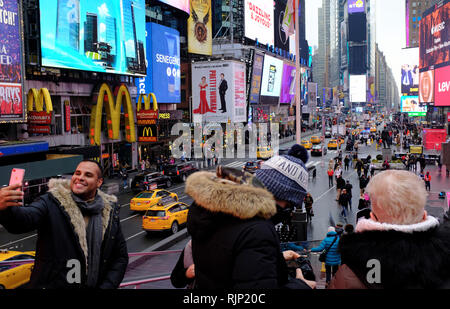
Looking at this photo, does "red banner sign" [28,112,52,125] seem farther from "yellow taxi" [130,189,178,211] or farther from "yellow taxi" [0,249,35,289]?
"yellow taxi" [0,249,35,289]

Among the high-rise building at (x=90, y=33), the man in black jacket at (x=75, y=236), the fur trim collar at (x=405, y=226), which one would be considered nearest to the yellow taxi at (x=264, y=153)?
the high-rise building at (x=90, y=33)

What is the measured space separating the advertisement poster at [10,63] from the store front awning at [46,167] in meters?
3.54

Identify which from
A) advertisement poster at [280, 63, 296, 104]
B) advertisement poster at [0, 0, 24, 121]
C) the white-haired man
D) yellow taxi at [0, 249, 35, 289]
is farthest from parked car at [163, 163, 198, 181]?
advertisement poster at [280, 63, 296, 104]

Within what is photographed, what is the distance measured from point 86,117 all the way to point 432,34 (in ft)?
167

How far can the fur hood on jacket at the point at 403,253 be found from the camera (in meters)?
2.57

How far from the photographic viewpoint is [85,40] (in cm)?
3819

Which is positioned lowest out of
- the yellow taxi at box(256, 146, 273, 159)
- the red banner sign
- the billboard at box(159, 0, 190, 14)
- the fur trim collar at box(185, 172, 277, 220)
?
the yellow taxi at box(256, 146, 273, 159)

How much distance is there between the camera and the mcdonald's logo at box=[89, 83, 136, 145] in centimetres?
4034

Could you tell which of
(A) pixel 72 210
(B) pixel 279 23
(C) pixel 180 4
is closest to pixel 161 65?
(C) pixel 180 4

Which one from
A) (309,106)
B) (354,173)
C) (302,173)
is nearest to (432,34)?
(354,173)

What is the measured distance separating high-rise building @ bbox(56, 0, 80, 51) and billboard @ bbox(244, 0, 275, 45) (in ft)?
163

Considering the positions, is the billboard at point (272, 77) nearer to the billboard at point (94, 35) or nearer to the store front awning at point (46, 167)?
the billboard at point (94, 35)
